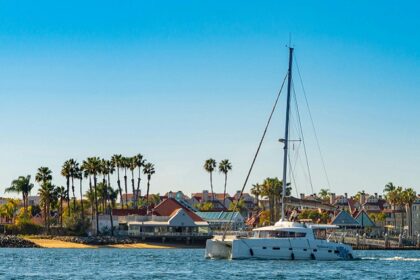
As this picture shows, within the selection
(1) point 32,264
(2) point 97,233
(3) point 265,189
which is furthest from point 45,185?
(1) point 32,264

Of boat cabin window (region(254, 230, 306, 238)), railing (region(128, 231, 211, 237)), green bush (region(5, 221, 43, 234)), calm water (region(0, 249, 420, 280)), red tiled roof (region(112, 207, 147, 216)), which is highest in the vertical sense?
red tiled roof (region(112, 207, 147, 216))

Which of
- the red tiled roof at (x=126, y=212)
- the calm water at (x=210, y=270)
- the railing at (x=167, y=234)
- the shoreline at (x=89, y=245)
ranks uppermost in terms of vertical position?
the red tiled roof at (x=126, y=212)

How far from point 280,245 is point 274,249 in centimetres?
64

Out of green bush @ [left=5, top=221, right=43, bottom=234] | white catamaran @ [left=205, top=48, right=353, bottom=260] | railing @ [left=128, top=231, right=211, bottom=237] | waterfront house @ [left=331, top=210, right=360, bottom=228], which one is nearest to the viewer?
white catamaran @ [left=205, top=48, right=353, bottom=260]

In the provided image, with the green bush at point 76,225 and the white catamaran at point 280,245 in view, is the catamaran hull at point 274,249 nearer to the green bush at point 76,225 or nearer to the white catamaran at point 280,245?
the white catamaran at point 280,245

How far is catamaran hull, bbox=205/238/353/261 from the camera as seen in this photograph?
81688mm

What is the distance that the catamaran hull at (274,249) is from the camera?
3216 inches

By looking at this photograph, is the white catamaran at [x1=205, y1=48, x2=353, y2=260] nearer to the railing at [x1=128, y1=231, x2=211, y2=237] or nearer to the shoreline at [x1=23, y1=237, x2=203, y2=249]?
the shoreline at [x1=23, y1=237, x2=203, y2=249]

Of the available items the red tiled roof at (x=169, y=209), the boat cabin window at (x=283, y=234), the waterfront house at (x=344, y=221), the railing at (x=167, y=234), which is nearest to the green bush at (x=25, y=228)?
the railing at (x=167, y=234)

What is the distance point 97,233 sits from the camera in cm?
15512

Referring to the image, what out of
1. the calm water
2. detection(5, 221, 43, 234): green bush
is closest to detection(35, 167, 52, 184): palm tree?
detection(5, 221, 43, 234): green bush

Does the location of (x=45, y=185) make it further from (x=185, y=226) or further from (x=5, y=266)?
(x=5, y=266)

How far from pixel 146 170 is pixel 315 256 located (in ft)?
331

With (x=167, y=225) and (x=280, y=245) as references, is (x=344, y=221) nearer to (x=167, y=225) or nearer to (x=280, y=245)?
(x=167, y=225)
